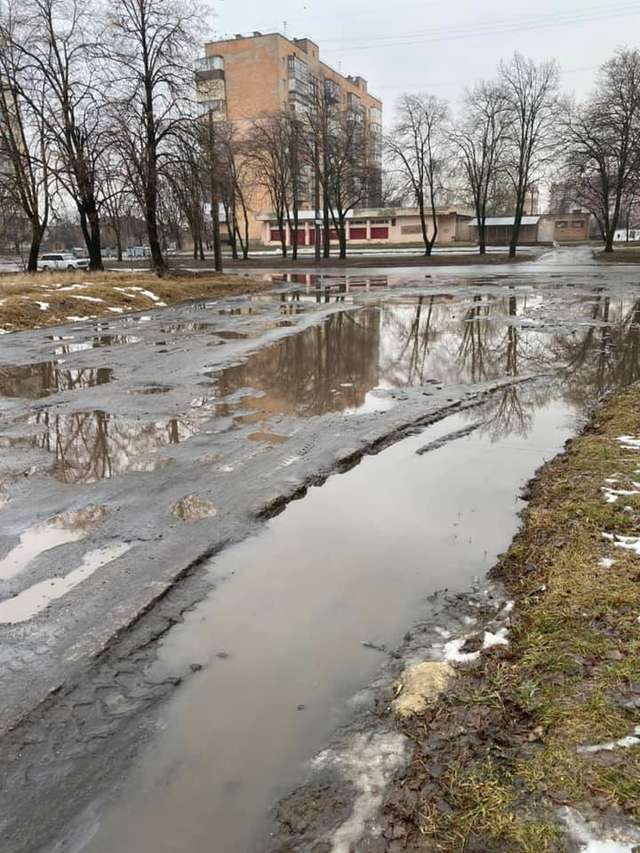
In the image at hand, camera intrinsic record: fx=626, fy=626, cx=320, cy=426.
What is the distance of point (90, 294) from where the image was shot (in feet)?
74.6

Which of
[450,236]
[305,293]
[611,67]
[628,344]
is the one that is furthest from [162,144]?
[450,236]

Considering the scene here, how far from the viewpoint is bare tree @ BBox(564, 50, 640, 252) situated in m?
43.8

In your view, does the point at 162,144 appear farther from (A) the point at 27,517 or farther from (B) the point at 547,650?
(B) the point at 547,650

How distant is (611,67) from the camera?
45188mm

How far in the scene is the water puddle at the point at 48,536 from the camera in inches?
188

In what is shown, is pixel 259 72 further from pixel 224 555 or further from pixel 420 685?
pixel 420 685

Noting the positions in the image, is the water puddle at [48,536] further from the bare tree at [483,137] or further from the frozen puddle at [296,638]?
the bare tree at [483,137]

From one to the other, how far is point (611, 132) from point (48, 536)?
172ft

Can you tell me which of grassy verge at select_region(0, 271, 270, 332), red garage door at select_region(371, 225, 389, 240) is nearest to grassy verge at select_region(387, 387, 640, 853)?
grassy verge at select_region(0, 271, 270, 332)

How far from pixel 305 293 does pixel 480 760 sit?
27.4 m

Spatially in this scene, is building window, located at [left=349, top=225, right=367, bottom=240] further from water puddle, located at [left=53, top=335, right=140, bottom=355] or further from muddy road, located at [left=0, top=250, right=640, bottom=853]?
muddy road, located at [left=0, top=250, right=640, bottom=853]

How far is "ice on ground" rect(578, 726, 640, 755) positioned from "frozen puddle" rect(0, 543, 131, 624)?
11.0 ft

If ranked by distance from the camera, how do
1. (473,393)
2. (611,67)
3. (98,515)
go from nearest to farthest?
(98,515) < (473,393) < (611,67)

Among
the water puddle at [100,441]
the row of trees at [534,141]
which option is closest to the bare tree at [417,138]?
the row of trees at [534,141]
